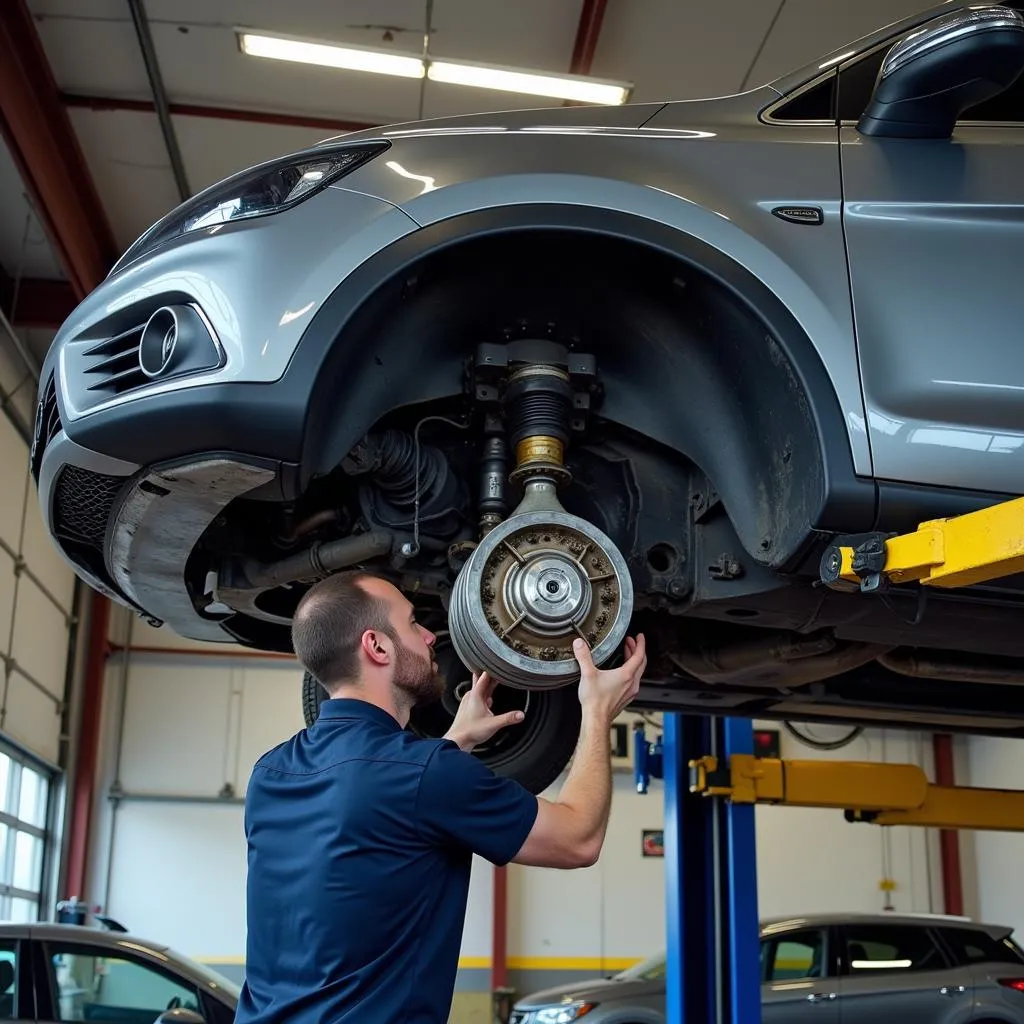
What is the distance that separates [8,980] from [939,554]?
3885 millimetres

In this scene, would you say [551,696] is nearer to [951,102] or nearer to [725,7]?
[951,102]

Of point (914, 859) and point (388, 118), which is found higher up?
point (388, 118)

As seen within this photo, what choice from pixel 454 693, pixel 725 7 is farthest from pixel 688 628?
pixel 725 7

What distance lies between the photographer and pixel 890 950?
686 cm

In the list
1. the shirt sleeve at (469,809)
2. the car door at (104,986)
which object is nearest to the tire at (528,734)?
the shirt sleeve at (469,809)

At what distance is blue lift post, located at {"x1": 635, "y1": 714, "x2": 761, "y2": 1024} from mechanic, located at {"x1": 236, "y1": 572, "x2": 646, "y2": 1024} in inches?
120

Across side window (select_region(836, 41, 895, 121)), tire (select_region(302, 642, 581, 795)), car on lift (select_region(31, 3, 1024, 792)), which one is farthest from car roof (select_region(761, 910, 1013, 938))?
side window (select_region(836, 41, 895, 121))

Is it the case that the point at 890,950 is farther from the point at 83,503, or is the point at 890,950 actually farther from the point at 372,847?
the point at 372,847

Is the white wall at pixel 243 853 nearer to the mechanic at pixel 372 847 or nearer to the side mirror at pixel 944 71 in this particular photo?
the side mirror at pixel 944 71

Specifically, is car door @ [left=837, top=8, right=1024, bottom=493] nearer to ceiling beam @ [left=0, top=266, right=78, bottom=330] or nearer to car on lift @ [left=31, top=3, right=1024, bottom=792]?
car on lift @ [left=31, top=3, right=1024, bottom=792]

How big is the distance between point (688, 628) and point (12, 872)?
8840mm

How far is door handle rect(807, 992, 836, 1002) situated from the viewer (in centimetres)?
661

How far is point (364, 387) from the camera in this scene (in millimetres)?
2311

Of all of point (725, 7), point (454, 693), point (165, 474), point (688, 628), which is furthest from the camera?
point (725, 7)
